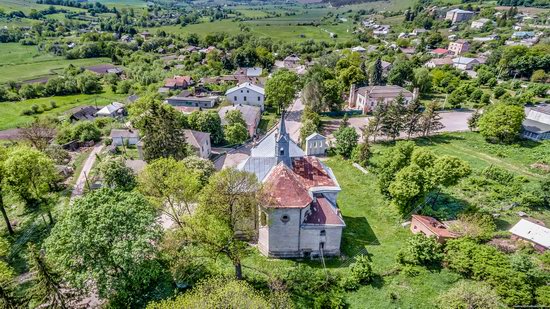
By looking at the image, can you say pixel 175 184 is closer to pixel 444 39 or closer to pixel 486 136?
pixel 486 136

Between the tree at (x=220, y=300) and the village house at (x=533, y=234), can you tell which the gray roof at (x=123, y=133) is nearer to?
the tree at (x=220, y=300)

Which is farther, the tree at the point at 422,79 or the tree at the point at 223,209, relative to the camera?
the tree at the point at 422,79

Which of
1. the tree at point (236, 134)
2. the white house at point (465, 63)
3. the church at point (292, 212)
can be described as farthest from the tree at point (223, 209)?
the white house at point (465, 63)

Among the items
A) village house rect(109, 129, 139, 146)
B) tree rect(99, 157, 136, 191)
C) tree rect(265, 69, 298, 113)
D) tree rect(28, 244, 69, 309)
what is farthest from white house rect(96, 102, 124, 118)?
tree rect(28, 244, 69, 309)

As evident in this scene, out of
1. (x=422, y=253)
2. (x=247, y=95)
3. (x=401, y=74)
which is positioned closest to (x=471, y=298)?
(x=422, y=253)

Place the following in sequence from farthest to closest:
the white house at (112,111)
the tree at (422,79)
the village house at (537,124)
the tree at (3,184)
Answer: the tree at (422,79)
the white house at (112,111)
the village house at (537,124)
the tree at (3,184)

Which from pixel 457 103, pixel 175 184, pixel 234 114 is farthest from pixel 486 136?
pixel 175 184

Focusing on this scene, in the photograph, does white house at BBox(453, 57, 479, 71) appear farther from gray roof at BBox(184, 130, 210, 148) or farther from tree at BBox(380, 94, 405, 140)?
gray roof at BBox(184, 130, 210, 148)
